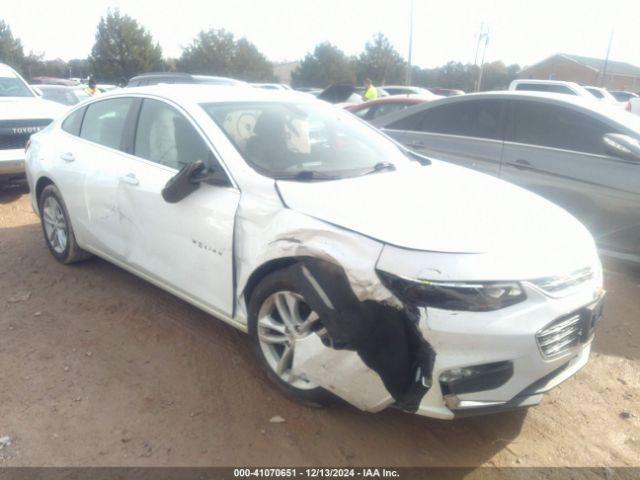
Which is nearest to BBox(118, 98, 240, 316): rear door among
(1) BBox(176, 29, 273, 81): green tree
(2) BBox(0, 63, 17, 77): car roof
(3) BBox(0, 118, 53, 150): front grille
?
(3) BBox(0, 118, 53, 150): front grille

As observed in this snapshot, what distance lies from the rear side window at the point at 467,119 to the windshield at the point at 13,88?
6479 millimetres

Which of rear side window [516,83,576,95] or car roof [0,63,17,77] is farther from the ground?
car roof [0,63,17,77]

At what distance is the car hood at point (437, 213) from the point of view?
2.46m

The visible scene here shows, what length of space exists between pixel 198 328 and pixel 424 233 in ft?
6.36

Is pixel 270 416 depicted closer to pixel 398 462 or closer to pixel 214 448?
pixel 214 448

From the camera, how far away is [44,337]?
143 inches

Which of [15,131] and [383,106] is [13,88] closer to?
[15,131]

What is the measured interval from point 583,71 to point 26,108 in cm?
6099

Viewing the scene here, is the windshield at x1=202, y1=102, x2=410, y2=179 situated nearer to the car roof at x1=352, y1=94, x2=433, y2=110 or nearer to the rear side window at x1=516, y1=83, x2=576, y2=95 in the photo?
the car roof at x1=352, y1=94, x2=433, y2=110

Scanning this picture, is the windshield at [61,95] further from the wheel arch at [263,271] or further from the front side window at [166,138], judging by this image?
the wheel arch at [263,271]

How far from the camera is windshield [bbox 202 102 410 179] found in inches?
127

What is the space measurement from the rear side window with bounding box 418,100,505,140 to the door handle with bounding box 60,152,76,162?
356cm

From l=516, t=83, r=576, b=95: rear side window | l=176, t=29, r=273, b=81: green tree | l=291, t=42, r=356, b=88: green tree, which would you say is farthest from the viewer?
l=291, t=42, r=356, b=88: green tree

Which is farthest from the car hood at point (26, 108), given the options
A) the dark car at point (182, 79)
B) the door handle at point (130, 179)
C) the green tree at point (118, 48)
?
the green tree at point (118, 48)
